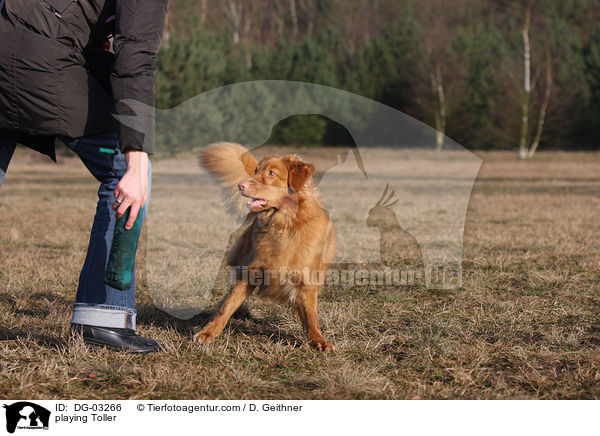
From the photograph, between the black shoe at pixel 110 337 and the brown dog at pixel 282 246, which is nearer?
the black shoe at pixel 110 337

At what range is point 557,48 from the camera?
30.5m

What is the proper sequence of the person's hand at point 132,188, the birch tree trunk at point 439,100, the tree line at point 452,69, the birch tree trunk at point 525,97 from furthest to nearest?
the birch tree trunk at point 439,100, the tree line at point 452,69, the birch tree trunk at point 525,97, the person's hand at point 132,188

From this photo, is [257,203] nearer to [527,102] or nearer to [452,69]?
[527,102]

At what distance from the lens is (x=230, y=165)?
3588 mm

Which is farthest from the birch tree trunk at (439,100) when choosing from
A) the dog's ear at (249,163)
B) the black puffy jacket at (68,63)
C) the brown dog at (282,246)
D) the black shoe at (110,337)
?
the black puffy jacket at (68,63)

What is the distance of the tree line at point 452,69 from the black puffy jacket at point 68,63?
2155 centimetres

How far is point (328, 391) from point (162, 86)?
1785 cm

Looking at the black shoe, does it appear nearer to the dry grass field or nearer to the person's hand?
the dry grass field

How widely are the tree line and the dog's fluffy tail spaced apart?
2033 cm

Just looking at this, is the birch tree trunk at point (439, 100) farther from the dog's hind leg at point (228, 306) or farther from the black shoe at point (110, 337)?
the black shoe at point (110, 337)

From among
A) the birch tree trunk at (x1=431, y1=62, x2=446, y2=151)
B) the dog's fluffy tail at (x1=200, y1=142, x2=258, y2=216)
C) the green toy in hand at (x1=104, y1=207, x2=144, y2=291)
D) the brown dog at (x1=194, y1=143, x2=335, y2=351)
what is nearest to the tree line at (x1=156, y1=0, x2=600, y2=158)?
the birch tree trunk at (x1=431, y1=62, x2=446, y2=151)

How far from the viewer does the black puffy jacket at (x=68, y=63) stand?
217cm
